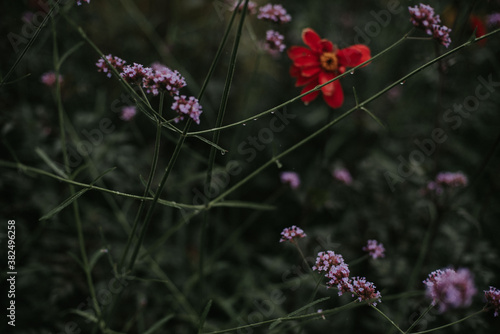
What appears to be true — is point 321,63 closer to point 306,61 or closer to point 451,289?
point 306,61

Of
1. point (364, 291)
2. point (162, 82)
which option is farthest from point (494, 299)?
point (162, 82)

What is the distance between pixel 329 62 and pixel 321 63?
27 millimetres

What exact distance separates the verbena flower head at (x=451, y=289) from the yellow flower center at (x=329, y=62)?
0.73m

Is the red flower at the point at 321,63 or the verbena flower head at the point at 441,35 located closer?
the verbena flower head at the point at 441,35

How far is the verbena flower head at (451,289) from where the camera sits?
33.6 inches

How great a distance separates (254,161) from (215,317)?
92cm

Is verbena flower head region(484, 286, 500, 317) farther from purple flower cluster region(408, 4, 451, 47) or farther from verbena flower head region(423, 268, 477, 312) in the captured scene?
purple flower cluster region(408, 4, 451, 47)

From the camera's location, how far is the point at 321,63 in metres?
1.34

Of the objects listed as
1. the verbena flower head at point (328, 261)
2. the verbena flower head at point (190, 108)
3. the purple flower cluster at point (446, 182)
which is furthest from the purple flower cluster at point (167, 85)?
the purple flower cluster at point (446, 182)

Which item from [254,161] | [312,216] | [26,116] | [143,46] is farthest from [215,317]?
[143,46]

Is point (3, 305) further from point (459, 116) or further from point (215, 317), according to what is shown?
point (459, 116)

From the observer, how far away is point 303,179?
2.35m

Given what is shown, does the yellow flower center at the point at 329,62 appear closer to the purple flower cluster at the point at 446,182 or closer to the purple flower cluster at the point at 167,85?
the purple flower cluster at the point at 167,85

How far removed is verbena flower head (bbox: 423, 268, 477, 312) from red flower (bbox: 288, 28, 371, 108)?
62 cm
